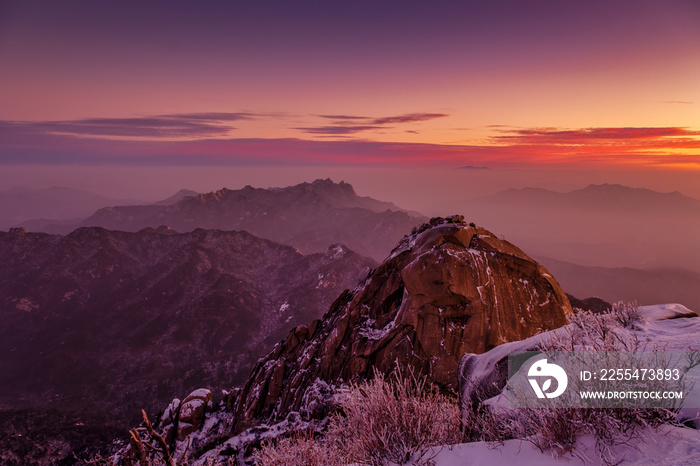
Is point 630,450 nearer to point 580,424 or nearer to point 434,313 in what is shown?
point 580,424

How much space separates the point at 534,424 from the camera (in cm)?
625

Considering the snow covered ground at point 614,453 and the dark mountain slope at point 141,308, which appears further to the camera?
the dark mountain slope at point 141,308

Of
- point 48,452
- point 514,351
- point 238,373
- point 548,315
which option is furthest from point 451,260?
point 238,373

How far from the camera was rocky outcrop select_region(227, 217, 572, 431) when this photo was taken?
2270cm

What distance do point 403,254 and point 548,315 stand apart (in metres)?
12.4

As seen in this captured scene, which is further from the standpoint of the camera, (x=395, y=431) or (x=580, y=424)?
(x=395, y=431)

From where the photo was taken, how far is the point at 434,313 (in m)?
23.4

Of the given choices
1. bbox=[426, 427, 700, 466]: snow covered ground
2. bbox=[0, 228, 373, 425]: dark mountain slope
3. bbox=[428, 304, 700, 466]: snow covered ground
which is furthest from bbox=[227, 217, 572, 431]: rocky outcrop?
bbox=[0, 228, 373, 425]: dark mountain slope

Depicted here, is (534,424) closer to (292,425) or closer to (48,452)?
(292,425)

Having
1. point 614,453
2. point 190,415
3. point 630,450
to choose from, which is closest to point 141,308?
point 190,415

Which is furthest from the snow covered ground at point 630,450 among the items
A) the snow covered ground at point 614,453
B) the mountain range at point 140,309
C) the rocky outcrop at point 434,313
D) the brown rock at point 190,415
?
the mountain range at point 140,309

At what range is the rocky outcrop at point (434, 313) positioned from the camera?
894 inches

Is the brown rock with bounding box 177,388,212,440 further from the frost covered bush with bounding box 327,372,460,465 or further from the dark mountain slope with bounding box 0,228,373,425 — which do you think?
the dark mountain slope with bounding box 0,228,373,425

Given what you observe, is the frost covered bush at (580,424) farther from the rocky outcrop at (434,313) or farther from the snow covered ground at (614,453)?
the rocky outcrop at (434,313)
